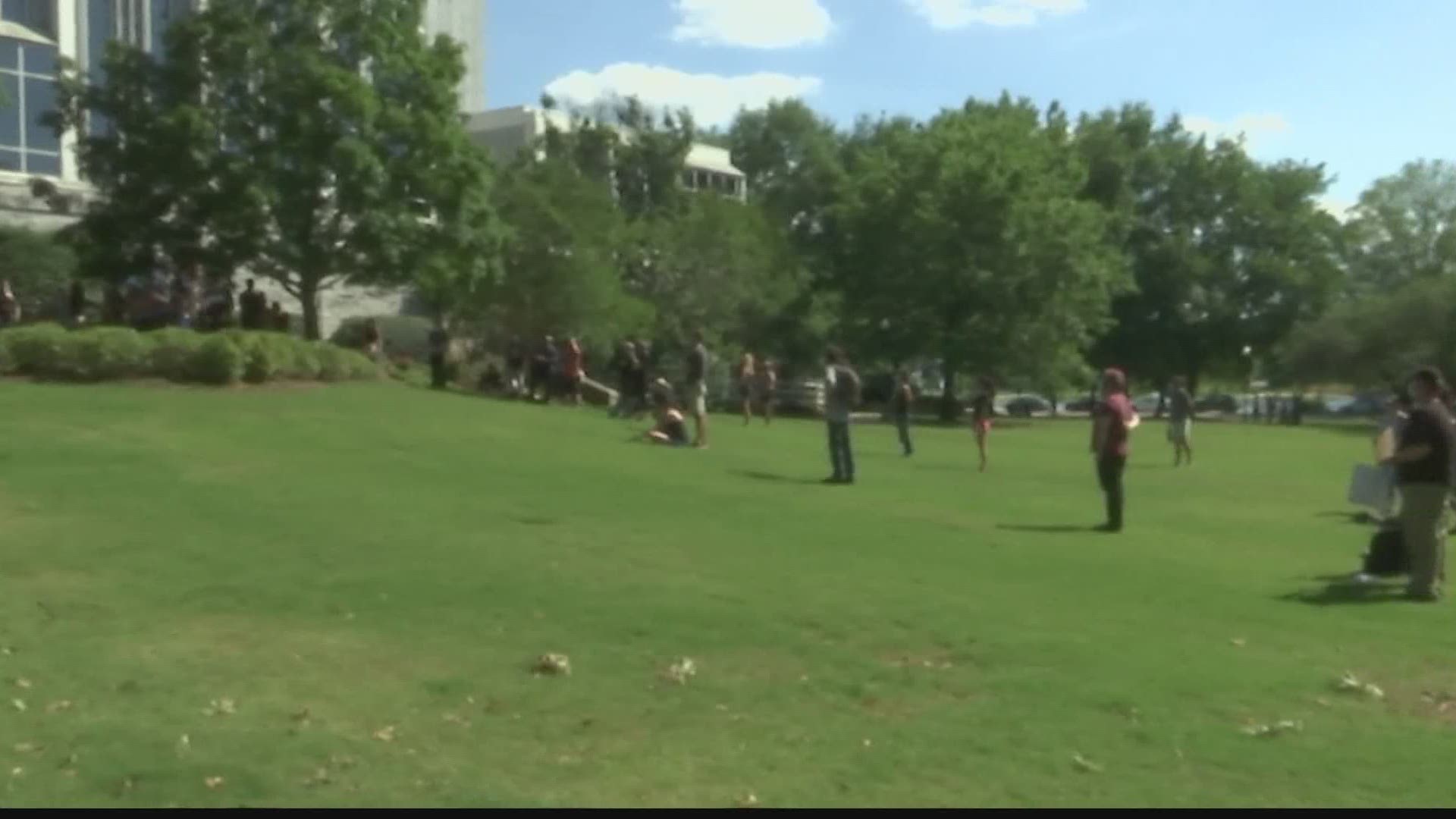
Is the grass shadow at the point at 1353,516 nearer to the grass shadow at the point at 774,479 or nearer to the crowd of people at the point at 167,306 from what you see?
the grass shadow at the point at 774,479

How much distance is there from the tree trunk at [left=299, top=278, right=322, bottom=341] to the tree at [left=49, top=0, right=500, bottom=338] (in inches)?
1.5

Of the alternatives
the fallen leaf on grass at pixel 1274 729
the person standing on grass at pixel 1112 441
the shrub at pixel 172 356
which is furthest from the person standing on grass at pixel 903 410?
the fallen leaf on grass at pixel 1274 729

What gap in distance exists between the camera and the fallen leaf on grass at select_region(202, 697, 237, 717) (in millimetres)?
8758

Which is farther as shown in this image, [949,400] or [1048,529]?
[949,400]

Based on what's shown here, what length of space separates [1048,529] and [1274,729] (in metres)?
9.68

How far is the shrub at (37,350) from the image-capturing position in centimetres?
2686

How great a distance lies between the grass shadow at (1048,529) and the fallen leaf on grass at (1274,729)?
8.93 m

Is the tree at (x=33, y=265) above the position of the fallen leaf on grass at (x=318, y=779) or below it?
above

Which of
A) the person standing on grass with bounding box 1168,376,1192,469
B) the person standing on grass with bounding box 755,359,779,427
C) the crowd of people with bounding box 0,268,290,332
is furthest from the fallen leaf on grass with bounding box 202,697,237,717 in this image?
the person standing on grass with bounding box 755,359,779,427

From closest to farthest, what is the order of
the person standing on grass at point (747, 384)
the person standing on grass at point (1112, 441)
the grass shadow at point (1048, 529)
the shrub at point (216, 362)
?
the grass shadow at point (1048, 529) → the person standing on grass at point (1112, 441) → the shrub at point (216, 362) → the person standing on grass at point (747, 384)

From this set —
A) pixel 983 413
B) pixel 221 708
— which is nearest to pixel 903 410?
pixel 983 413

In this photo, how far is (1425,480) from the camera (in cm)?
1358

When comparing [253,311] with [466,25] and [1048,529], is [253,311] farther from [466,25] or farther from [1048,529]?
[466,25]

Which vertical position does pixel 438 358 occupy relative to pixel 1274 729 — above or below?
above
